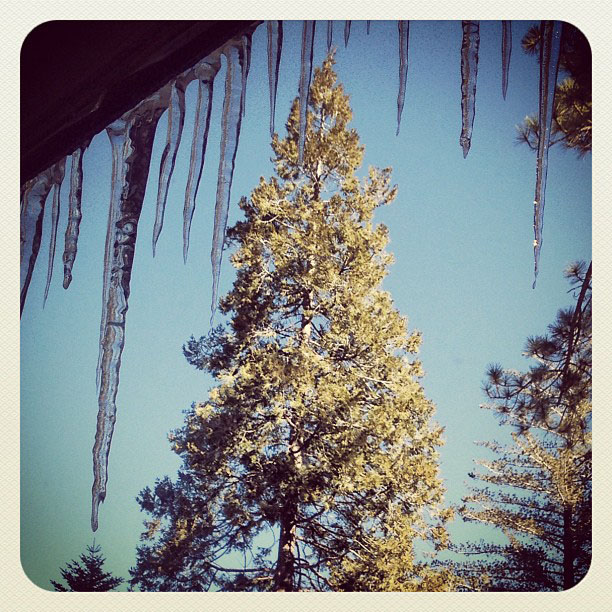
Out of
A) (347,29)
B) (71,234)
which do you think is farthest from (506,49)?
(71,234)

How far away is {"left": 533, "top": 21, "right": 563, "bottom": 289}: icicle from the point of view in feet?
6.48

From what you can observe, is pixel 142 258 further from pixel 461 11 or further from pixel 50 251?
pixel 461 11

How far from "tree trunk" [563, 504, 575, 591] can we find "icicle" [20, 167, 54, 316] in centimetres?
172

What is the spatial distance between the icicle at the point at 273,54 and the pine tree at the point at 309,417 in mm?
69

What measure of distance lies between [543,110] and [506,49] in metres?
0.25

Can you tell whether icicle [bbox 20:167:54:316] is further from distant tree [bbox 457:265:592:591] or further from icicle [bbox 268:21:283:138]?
distant tree [bbox 457:265:592:591]

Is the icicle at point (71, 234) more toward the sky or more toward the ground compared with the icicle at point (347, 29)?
more toward the ground

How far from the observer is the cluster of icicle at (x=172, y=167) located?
1967 millimetres

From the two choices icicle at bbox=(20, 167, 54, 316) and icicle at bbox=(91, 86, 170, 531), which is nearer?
icicle at bbox=(20, 167, 54, 316)

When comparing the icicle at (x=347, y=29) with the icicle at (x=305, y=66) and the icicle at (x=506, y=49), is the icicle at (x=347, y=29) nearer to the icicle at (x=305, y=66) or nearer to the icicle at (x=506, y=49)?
the icicle at (x=305, y=66)

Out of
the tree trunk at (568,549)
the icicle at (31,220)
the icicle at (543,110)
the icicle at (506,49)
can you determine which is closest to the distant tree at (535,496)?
the tree trunk at (568,549)

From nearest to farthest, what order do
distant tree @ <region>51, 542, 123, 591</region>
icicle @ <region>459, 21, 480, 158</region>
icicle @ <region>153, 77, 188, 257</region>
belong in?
icicle @ <region>153, 77, 188, 257</region> → distant tree @ <region>51, 542, 123, 591</region> → icicle @ <region>459, 21, 480, 158</region>

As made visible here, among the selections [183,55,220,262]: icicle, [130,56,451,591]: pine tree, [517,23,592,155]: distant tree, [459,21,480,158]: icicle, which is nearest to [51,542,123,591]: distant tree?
[130,56,451,591]: pine tree

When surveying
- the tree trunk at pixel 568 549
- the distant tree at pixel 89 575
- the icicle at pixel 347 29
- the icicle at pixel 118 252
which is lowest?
the distant tree at pixel 89 575
